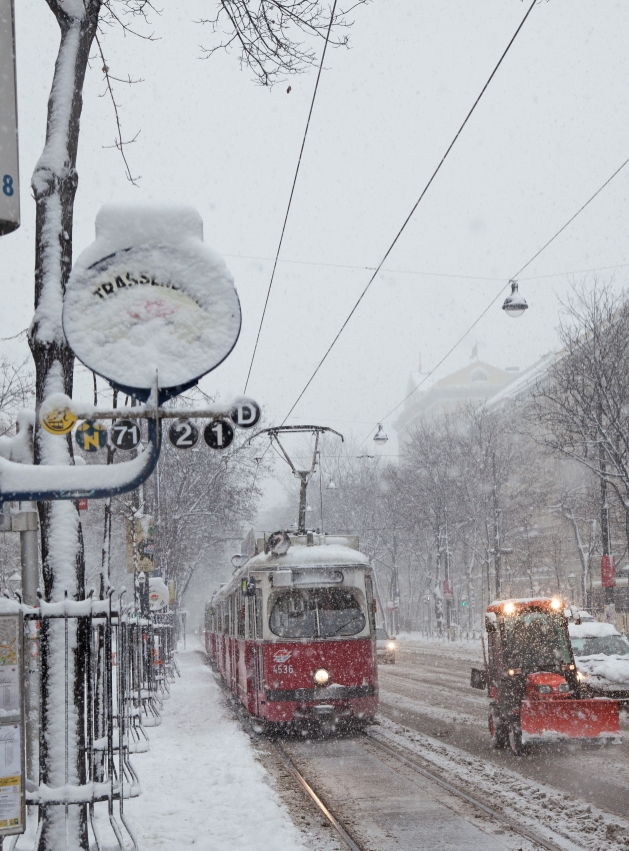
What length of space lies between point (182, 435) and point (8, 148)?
148cm

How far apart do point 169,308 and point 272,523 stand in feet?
300

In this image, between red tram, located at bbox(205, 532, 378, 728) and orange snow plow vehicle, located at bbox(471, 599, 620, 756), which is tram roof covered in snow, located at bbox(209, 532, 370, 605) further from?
orange snow plow vehicle, located at bbox(471, 599, 620, 756)

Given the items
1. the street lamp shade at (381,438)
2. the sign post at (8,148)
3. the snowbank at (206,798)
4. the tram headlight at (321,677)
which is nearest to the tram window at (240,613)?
the snowbank at (206,798)

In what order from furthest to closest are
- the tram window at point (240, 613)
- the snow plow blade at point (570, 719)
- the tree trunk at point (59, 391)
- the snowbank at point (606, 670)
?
1. the snowbank at point (606, 670)
2. the tram window at point (240, 613)
3. the snow plow blade at point (570, 719)
4. the tree trunk at point (59, 391)

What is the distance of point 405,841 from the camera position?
789 cm

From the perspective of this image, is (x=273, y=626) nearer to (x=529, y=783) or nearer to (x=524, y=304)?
(x=529, y=783)

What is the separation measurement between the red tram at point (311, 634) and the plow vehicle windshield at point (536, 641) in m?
2.77

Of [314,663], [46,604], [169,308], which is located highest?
[169,308]

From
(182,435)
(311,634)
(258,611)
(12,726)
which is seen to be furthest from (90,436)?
(258,611)

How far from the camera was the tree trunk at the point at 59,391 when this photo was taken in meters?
5.45

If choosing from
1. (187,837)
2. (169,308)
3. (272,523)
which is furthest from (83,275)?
Result: (272,523)

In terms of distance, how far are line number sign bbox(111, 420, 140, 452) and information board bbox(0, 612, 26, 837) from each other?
54.3 inches

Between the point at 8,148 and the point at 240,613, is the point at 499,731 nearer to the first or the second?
the point at 240,613

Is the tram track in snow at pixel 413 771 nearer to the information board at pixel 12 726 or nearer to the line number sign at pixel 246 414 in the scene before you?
the information board at pixel 12 726
